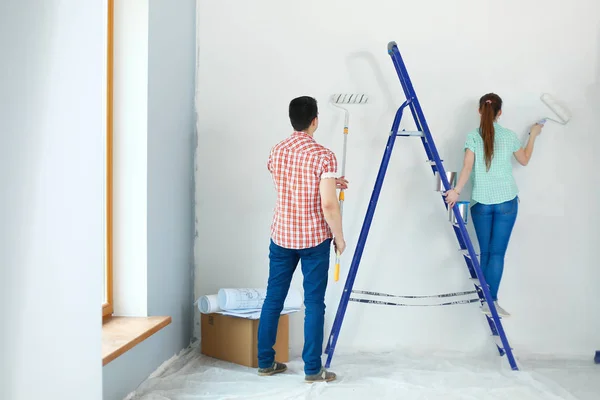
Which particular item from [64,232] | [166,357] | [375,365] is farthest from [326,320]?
[64,232]

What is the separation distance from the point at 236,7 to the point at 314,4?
18.8 inches

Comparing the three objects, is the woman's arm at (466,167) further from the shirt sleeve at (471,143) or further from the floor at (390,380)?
the floor at (390,380)

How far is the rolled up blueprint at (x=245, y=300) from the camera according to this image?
→ 3.26 meters

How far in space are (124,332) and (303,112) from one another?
1296 mm

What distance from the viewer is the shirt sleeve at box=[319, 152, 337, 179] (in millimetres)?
2881

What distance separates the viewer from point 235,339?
131 inches

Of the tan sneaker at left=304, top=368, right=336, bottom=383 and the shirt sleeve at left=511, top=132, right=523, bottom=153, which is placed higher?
the shirt sleeve at left=511, top=132, right=523, bottom=153

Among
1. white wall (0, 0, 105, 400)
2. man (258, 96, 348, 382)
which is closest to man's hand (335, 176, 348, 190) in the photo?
man (258, 96, 348, 382)

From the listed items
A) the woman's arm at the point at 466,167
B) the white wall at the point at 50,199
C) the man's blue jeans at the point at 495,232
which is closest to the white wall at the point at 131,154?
the white wall at the point at 50,199

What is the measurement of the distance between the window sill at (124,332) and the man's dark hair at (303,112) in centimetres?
114

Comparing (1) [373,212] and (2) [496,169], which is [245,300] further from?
(2) [496,169]

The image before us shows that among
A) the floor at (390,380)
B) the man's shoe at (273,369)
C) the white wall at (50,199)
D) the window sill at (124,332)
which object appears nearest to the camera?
the white wall at (50,199)

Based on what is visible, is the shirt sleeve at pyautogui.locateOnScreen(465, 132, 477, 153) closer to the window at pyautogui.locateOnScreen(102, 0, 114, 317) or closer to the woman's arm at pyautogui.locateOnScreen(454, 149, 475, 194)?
the woman's arm at pyautogui.locateOnScreen(454, 149, 475, 194)

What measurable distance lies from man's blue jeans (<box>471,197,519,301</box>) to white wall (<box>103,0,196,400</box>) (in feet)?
5.65
